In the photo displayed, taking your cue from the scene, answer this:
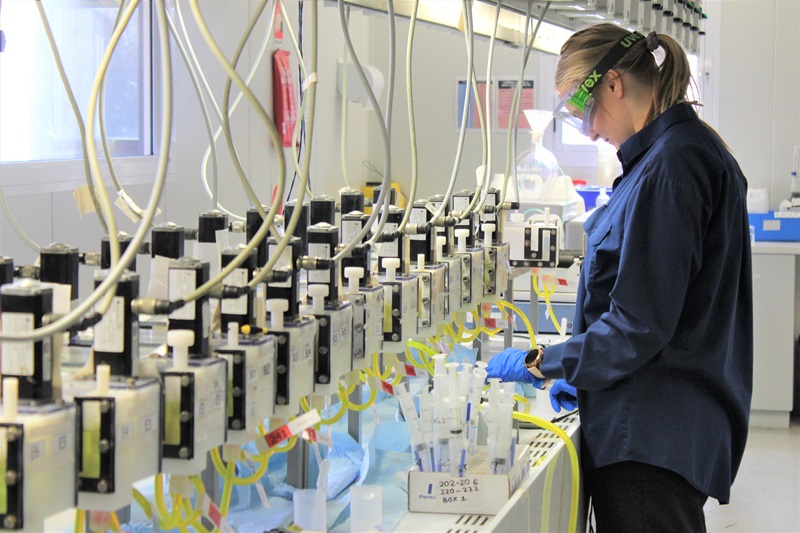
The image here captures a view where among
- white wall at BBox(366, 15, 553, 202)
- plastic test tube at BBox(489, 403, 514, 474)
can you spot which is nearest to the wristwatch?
plastic test tube at BBox(489, 403, 514, 474)

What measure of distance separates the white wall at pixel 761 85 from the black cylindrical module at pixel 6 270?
525 cm

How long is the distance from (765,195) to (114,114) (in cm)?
376

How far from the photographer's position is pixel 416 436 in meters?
1.89

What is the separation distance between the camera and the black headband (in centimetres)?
205

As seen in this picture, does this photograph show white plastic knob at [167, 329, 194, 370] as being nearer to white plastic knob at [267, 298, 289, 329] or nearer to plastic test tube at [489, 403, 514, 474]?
white plastic knob at [267, 298, 289, 329]

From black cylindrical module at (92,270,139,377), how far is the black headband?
1189mm

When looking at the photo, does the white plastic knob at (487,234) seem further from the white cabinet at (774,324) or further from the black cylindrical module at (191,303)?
the white cabinet at (774,324)

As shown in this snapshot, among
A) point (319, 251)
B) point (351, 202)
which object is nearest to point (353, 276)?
point (319, 251)

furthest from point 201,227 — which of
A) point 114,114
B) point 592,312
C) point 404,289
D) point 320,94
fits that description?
point 320,94

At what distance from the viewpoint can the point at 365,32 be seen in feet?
21.9

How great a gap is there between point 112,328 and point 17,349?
126 millimetres

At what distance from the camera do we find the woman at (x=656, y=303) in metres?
1.92

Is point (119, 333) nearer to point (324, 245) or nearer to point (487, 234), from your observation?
point (324, 245)

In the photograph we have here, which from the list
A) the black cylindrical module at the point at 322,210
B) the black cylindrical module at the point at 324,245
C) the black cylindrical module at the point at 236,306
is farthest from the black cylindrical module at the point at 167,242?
the black cylindrical module at the point at 322,210
